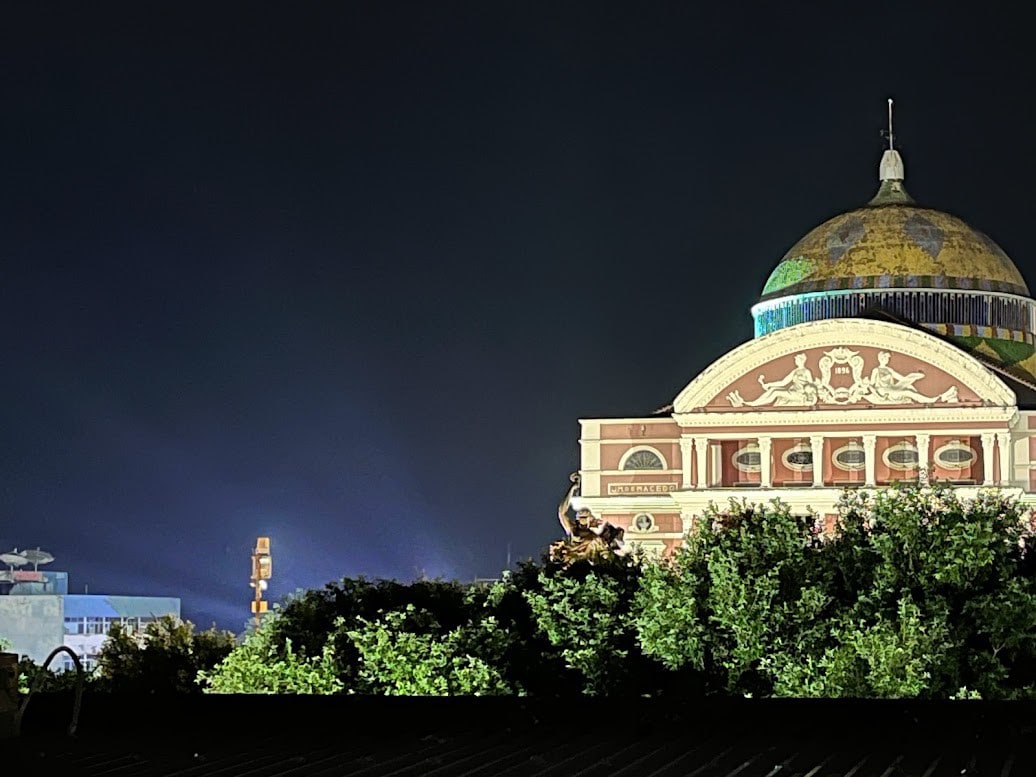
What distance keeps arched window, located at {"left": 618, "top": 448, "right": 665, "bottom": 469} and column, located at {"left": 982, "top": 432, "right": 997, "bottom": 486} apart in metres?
8.97

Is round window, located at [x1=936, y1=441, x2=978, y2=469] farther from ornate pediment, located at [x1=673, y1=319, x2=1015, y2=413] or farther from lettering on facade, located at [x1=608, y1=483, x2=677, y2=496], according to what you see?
lettering on facade, located at [x1=608, y1=483, x2=677, y2=496]

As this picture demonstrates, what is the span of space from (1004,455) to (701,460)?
8.19 meters

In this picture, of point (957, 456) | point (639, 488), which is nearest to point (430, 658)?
point (639, 488)

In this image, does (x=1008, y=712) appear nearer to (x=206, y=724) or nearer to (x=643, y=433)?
(x=206, y=724)

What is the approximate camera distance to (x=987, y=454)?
67.1 m

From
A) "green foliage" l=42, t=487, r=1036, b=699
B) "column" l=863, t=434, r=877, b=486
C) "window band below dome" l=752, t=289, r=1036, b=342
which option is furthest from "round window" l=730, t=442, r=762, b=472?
"green foliage" l=42, t=487, r=1036, b=699

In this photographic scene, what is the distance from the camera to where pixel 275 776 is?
1612 cm

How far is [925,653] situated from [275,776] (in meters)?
25.8

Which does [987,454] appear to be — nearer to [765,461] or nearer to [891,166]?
[765,461]

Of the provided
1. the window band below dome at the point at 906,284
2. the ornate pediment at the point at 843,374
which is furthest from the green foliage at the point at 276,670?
the window band below dome at the point at 906,284

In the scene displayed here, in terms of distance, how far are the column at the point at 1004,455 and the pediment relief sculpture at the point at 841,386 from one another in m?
1.62

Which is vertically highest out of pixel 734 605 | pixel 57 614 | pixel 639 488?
pixel 639 488

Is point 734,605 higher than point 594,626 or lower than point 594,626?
higher

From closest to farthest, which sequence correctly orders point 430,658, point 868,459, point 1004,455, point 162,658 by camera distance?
point 430,658 → point 162,658 → point 1004,455 → point 868,459
